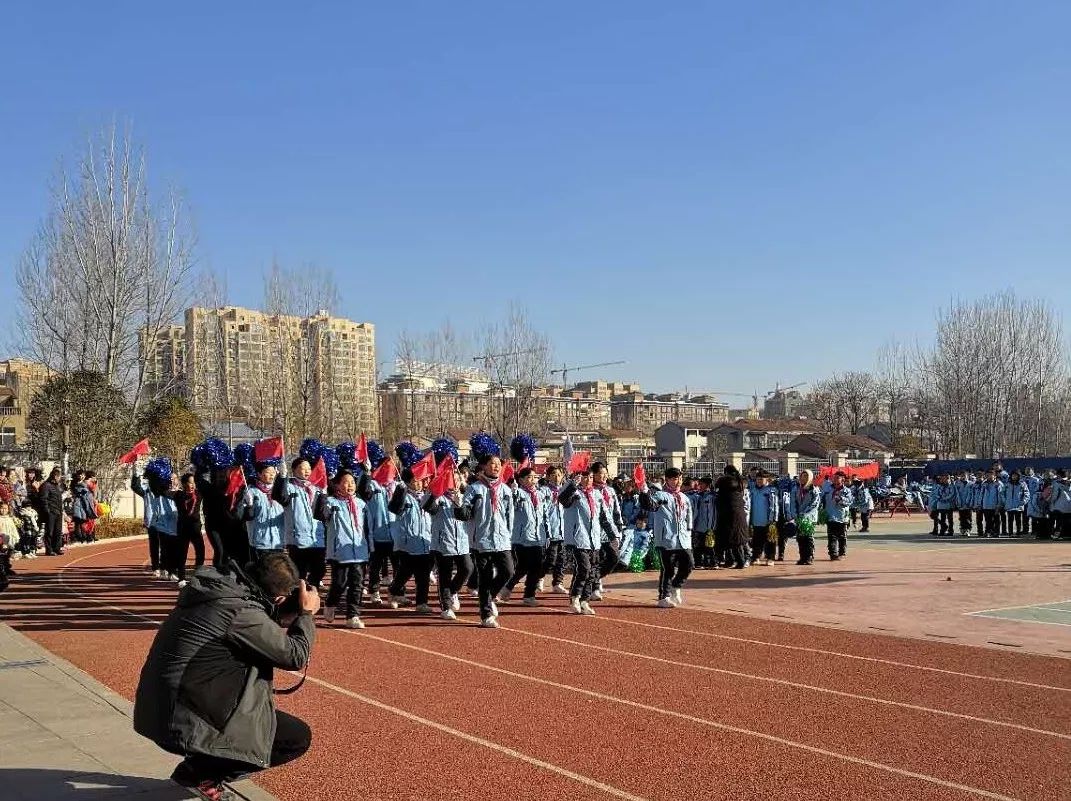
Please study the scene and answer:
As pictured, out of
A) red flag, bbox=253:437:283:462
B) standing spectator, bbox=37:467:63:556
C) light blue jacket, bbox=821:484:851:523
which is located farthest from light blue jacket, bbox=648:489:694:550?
standing spectator, bbox=37:467:63:556

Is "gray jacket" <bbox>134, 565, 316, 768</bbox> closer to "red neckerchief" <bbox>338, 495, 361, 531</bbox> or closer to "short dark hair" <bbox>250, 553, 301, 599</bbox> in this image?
"short dark hair" <bbox>250, 553, 301, 599</bbox>

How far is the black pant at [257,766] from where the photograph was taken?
4949mm

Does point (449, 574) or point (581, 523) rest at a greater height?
point (581, 523)

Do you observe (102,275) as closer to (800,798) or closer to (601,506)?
(601,506)

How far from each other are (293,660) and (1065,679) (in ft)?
22.6

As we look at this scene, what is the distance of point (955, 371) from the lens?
57750 mm

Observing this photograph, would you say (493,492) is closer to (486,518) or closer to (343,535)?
(486,518)

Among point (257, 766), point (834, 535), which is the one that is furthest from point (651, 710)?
point (834, 535)

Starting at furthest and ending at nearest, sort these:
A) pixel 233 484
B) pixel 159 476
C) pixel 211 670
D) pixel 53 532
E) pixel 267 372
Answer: pixel 267 372, pixel 53 532, pixel 159 476, pixel 233 484, pixel 211 670

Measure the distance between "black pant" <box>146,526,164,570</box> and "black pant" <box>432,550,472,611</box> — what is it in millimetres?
6849

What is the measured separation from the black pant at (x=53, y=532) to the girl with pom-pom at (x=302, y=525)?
11217 mm

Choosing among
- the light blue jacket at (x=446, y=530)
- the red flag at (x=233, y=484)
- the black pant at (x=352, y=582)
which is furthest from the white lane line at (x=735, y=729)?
the red flag at (x=233, y=484)

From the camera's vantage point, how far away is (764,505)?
19.1 metres

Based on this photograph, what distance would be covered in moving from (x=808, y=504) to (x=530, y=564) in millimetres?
7623
